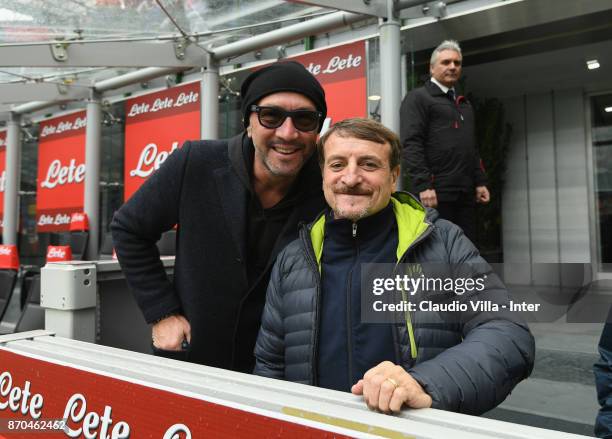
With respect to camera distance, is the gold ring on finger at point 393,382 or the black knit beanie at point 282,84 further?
the black knit beanie at point 282,84

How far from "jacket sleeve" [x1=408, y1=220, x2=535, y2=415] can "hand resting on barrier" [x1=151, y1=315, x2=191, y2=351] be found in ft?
3.25

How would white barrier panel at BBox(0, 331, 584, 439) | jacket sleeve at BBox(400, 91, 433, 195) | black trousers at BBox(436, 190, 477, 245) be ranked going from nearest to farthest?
white barrier panel at BBox(0, 331, 584, 439)
jacket sleeve at BBox(400, 91, 433, 195)
black trousers at BBox(436, 190, 477, 245)

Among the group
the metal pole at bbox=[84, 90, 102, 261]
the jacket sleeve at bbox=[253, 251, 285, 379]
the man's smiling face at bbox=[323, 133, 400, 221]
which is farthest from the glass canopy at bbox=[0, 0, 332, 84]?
the jacket sleeve at bbox=[253, 251, 285, 379]

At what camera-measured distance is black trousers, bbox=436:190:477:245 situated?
3189 millimetres

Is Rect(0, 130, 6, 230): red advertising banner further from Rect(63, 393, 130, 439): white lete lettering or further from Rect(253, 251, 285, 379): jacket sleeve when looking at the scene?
Rect(63, 393, 130, 439): white lete lettering

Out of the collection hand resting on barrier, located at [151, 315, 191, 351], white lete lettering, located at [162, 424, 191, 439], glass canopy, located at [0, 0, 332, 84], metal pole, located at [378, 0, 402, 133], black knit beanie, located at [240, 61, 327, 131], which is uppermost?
glass canopy, located at [0, 0, 332, 84]

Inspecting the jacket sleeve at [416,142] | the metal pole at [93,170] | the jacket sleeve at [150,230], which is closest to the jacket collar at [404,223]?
the jacket sleeve at [150,230]

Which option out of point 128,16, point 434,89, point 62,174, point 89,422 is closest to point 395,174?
point 89,422

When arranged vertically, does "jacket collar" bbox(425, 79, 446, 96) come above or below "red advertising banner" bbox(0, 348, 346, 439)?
above

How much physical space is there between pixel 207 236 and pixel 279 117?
49 cm

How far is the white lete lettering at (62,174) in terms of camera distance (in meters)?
6.37

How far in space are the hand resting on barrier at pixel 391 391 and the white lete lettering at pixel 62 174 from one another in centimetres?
609

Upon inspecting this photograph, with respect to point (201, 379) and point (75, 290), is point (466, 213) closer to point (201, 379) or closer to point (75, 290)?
point (75, 290)

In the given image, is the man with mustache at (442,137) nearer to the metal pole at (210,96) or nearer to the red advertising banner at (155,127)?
the metal pole at (210,96)
